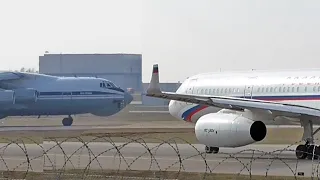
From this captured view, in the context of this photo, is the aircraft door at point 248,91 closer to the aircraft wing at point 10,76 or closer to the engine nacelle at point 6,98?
the engine nacelle at point 6,98

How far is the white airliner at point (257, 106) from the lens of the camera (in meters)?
26.9

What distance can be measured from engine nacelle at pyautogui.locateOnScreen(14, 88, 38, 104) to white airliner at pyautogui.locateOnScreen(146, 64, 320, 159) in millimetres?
34727

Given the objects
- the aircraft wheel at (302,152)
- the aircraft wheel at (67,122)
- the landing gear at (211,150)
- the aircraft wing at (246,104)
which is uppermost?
the aircraft wing at (246,104)

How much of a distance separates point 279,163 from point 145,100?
350ft

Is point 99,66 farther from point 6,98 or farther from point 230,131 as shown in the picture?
point 230,131

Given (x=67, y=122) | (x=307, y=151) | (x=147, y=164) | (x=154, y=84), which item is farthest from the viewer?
(x=67, y=122)

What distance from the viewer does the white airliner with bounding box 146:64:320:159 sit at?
2692 cm

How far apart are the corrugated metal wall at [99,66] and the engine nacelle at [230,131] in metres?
104

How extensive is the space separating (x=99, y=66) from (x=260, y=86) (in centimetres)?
11460

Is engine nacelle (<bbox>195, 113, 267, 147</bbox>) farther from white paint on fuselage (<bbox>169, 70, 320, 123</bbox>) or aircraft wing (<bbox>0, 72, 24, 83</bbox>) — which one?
aircraft wing (<bbox>0, 72, 24, 83</bbox>)

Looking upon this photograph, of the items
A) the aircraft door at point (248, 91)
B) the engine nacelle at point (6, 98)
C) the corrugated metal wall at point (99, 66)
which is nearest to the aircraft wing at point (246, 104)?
the aircraft door at point (248, 91)

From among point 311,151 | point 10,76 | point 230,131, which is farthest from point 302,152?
point 10,76

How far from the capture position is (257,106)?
26734mm

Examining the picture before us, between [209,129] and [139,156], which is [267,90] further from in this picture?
[139,156]
